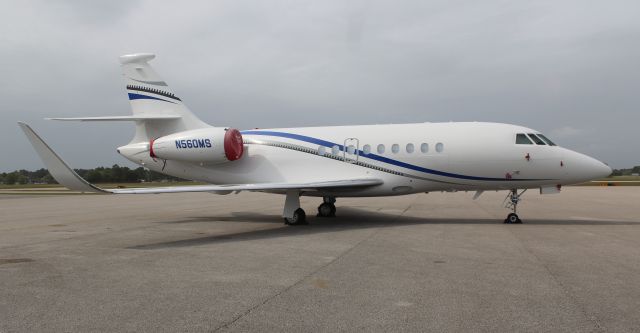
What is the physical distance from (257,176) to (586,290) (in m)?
11.3

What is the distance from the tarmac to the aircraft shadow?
0.53 feet

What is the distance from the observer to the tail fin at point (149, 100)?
16281 millimetres

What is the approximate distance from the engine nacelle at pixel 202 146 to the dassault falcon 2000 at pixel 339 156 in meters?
0.03

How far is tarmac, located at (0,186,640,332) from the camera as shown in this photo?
477 cm

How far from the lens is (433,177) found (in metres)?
14.2

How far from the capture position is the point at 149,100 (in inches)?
645

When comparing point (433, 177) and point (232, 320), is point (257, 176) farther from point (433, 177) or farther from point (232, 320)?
point (232, 320)

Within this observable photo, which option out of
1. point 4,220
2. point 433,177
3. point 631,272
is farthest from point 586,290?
point 4,220

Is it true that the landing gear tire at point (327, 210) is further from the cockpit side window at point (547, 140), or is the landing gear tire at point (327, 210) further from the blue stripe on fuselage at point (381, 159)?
the cockpit side window at point (547, 140)

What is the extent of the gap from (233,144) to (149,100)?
3.77 metres

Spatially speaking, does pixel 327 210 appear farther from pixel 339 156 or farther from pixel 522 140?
pixel 522 140

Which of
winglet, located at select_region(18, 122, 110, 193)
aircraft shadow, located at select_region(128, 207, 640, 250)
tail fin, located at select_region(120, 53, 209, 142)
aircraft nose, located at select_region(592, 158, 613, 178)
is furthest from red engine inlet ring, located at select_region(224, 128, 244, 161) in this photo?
aircraft nose, located at select_region(592, 158, 613, 178)

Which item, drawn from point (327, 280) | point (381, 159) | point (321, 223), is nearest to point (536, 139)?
point (381, 159)

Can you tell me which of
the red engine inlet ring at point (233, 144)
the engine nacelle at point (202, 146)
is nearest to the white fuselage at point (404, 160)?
the red engine inlet ring at point (233, 144)
